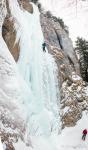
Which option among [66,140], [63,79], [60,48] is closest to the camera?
[66,140]

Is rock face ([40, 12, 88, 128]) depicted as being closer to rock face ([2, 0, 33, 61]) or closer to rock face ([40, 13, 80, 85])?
rock face ([40, 13, 80, 85])

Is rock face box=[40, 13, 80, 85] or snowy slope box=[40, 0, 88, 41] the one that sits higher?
rock face box=[40, 13, 80, 85]

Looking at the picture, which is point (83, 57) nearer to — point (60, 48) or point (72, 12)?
point (60, 48)

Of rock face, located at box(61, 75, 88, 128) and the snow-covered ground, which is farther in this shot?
rock face, located at box(61, 75, 88, 128)

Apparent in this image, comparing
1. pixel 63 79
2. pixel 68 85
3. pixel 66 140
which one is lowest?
pixel 66 140

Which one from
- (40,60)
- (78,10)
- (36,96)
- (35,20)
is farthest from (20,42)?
(78,10)

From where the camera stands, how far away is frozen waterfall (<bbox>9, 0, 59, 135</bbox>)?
103 ft

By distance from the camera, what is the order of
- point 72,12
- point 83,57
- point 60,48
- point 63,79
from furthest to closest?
point 72,12 < point 83,57 < point 60,48 < point 63,79

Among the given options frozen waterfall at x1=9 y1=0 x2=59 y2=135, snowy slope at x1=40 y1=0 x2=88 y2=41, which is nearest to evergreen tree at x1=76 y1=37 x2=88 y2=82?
frozen waterfall at x1=9 y1=0 x2=59 y2=135

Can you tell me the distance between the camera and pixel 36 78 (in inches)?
1363

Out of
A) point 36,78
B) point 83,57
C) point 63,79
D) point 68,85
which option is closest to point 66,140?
point 36,78

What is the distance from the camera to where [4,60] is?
29.8 m

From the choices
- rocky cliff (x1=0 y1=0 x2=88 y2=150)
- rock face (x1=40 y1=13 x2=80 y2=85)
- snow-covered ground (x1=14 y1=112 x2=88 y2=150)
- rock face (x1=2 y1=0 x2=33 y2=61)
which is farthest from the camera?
rock face (x1=40 y1=13 x2=80 y2=85)

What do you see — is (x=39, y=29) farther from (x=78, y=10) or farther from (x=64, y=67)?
(x=78, y=10)
